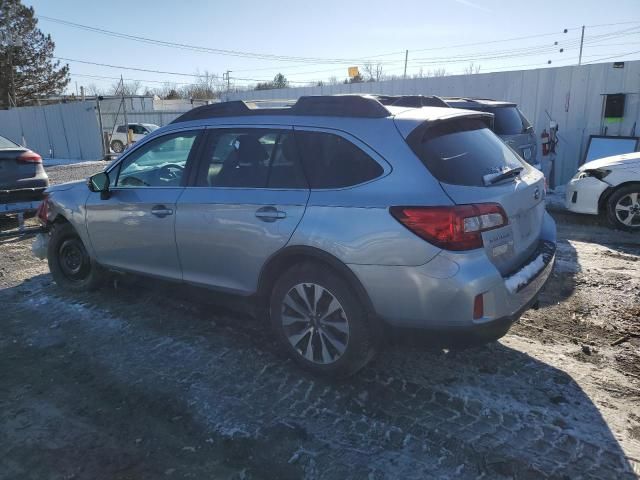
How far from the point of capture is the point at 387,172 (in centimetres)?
293

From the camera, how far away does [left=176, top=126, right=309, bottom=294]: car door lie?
3.31m

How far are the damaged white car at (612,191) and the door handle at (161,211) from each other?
622 cm

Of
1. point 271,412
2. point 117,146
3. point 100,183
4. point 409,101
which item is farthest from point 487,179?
point 117,146

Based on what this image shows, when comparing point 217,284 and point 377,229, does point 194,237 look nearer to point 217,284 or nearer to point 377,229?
point 217,284

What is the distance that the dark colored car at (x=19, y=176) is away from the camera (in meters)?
7.85

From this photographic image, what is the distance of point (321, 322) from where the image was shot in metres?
3.25

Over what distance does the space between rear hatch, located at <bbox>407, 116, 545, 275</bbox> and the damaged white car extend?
14.6 ft

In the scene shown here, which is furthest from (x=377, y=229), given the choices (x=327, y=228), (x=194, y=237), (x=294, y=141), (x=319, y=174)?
(x=194, y=237)

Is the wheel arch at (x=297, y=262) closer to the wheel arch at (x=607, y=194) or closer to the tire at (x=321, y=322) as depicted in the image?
the tire at (x=321, y=322)

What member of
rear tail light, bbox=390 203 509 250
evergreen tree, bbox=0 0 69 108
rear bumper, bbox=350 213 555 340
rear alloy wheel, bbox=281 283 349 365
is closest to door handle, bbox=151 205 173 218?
rear alloy wheel, bbox=281 283 349 365

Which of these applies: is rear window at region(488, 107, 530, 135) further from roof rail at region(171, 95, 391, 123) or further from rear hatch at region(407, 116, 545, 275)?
roof rail at region(171, 95, 391, 123)

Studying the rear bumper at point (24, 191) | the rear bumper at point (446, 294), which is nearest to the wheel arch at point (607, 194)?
the rear bumper at point (446, 294)

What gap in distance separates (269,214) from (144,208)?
55.9 inches

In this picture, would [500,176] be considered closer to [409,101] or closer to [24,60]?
[409,101]
